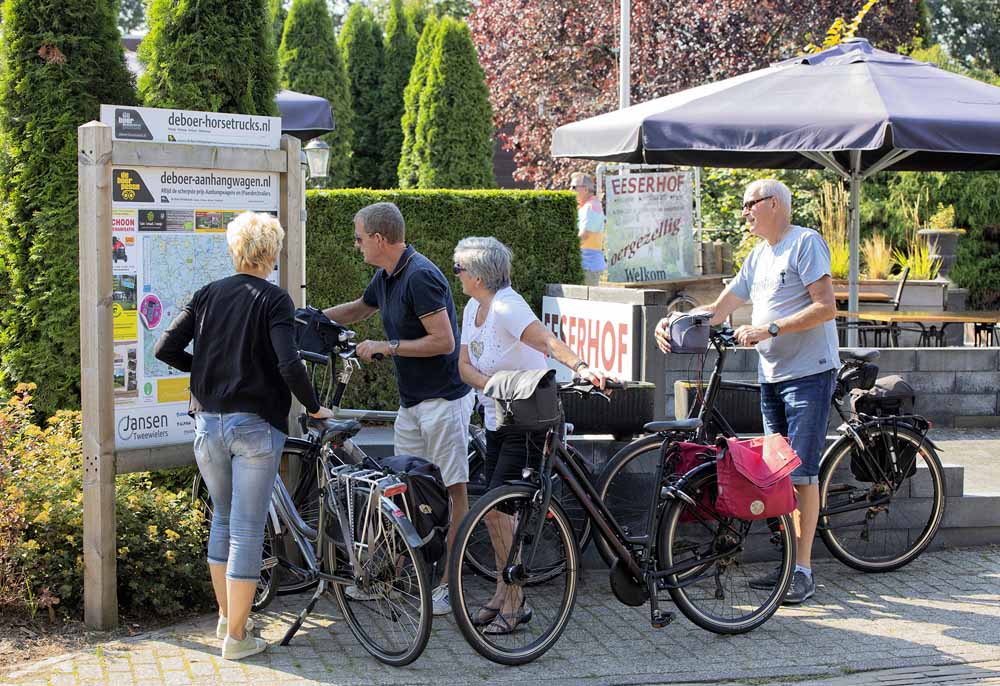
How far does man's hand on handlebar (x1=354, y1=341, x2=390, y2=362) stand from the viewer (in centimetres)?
530

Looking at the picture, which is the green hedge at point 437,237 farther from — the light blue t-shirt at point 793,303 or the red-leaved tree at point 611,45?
the red-leaved tree at point 611,45

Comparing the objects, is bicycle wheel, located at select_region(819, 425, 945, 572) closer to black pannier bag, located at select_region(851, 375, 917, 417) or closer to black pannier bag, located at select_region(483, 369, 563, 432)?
black pannier bag, located at select_region(851, 375, 917, 417)

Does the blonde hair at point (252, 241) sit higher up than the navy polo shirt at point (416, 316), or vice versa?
the blonde hair at point (252, 241)

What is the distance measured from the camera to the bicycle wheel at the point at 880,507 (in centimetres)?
644

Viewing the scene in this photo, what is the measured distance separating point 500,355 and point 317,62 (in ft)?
65.1

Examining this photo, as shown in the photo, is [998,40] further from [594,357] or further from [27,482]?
[27,482]

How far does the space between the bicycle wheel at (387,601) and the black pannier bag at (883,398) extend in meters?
2.60

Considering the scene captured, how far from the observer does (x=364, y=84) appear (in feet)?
91.0

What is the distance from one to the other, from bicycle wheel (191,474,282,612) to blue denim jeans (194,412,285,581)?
38 cm

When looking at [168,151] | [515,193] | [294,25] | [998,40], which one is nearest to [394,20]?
[294,25]

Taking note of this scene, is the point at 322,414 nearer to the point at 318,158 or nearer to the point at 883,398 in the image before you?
the point at 883,398

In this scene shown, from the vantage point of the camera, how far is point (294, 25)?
24703 millimetres

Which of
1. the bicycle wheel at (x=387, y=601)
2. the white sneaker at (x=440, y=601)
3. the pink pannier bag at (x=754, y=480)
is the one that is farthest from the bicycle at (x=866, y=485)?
the bicycle wheel at (x=387, y=601)

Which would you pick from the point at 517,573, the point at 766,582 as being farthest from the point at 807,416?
the point at 517,573
